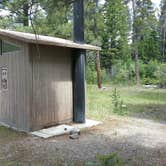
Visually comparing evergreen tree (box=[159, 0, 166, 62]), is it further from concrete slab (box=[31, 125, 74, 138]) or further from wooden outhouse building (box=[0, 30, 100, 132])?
concrete slab (box=[31, 125, 74, 138])

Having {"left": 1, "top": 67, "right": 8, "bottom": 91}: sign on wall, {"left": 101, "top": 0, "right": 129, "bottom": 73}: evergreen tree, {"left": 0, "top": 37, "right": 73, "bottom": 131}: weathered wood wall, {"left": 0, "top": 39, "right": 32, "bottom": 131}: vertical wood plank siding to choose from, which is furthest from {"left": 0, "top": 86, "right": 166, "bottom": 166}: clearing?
{"left": 101, "top": 0, "right": 129, "bottom": 73}: evergreen tree

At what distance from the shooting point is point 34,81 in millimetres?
5891

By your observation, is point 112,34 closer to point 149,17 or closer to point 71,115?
point 149,17

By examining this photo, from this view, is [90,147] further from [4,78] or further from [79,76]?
[4,78]

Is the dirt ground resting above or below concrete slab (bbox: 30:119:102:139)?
below

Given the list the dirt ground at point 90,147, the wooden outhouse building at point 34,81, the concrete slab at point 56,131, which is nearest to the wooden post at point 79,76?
the wooden outhouse building at point 34,81

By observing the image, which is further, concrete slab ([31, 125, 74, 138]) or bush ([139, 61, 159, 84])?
bush ([139, 61, 159, 84])

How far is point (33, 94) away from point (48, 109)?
1.91 feet

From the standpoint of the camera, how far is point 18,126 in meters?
6.23

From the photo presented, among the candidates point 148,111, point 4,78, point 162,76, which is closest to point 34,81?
point 4,78

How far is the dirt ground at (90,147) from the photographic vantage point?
420 cm

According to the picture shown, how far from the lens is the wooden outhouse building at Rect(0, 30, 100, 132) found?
5863mm

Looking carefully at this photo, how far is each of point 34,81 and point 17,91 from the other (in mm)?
572

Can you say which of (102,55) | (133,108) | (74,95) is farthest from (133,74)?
(74,95)
